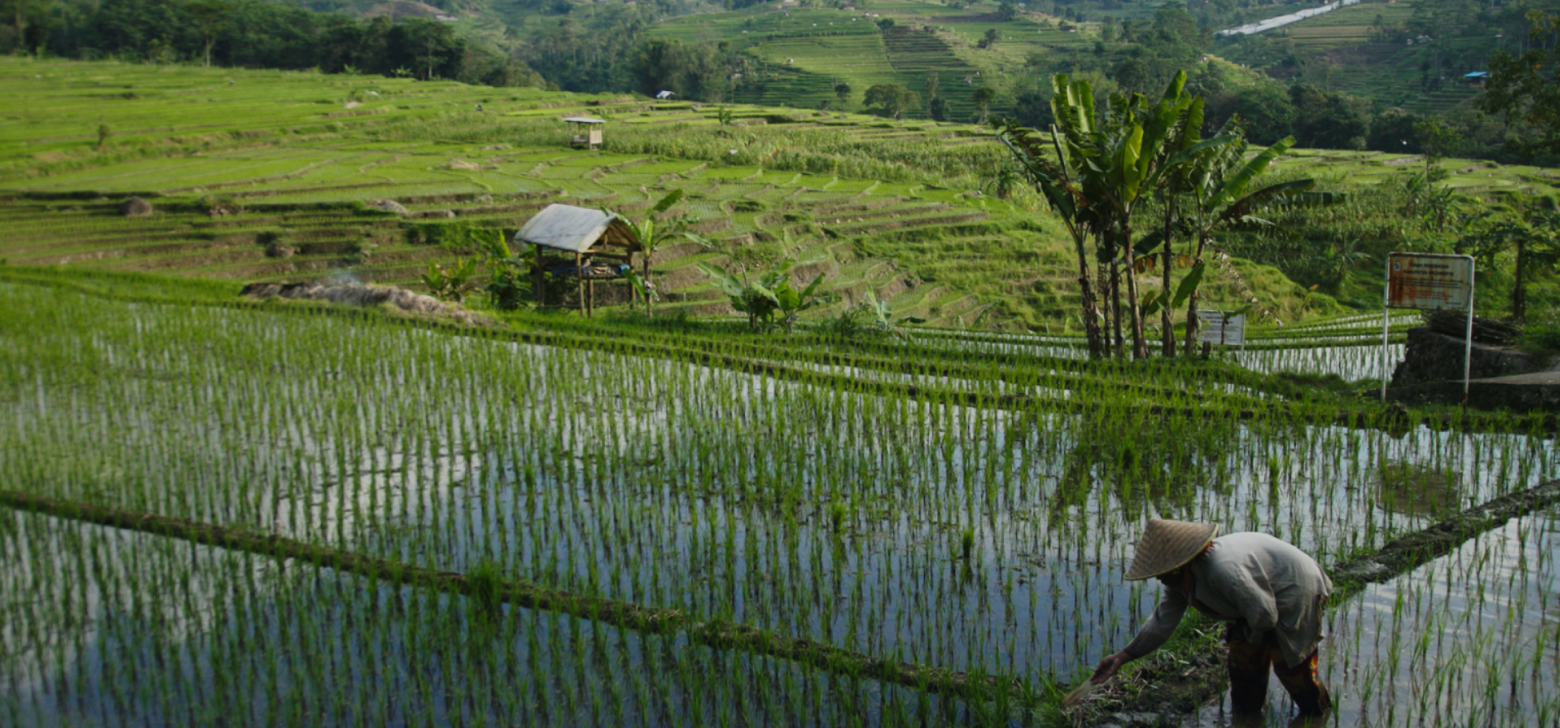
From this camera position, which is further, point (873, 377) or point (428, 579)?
point (873, 377)

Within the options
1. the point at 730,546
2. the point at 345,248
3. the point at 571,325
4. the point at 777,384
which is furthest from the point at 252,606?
the point at 345,248

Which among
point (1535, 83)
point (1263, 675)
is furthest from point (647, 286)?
point (1535, 83)

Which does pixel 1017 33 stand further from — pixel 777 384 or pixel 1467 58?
pixel 777 384

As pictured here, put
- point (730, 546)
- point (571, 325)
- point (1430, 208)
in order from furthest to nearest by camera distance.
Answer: point (1430, 208), point (571, 325), point (730, 546)

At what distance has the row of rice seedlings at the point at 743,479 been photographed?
4.23 m

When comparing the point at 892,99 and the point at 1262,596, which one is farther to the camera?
the point at 892,99

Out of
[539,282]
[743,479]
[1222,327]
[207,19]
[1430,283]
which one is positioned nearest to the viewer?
[743,479]

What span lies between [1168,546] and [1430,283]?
17.6 ft

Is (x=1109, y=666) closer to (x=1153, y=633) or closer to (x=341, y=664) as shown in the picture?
(x=1153, y=633)

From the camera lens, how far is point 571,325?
11.0 meters

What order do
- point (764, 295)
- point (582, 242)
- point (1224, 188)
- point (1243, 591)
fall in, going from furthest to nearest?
point (582, 242) → point (764, 295) → point (1224, 188) → point (1243, 591)

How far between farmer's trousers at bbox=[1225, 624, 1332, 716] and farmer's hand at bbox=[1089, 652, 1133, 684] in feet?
1.31

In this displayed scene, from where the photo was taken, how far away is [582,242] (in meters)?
12.0

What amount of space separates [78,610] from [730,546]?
8.65 ft
